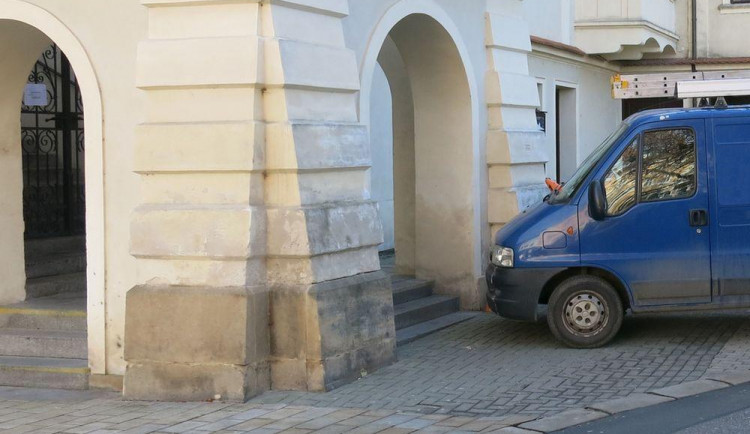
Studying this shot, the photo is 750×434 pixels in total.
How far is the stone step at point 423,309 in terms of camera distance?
492 inches

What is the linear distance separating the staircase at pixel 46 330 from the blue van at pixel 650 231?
407cm

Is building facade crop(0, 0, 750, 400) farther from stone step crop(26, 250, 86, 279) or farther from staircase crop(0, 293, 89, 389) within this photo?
stone step crop(26, 250, 86, 279)

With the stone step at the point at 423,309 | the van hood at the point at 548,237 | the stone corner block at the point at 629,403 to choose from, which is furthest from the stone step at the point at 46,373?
the stone corner block at the point at 629,403

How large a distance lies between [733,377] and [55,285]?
641cm

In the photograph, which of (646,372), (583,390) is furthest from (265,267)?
(646,372)

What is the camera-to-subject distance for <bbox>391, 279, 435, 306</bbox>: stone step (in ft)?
43.2

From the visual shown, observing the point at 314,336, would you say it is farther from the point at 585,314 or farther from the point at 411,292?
the point at 411,292

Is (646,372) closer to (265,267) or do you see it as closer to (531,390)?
(531,390)

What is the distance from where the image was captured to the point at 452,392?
9.45 metres

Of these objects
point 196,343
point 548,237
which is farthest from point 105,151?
point 548,237

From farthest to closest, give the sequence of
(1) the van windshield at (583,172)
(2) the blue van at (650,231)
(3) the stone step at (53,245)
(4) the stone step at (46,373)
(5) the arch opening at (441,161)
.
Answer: (5) the arch opening at (441,161) → (3) the stone step at (53,245) → (1) the van windshield at (583,172) → (2) the blue van at (650,231) → (4) the stone step at (46,373)

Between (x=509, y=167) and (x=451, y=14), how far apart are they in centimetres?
196

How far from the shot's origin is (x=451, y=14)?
1328cm

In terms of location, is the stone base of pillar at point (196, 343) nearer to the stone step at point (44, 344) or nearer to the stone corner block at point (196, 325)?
the stone corner block at point (196, 325)
